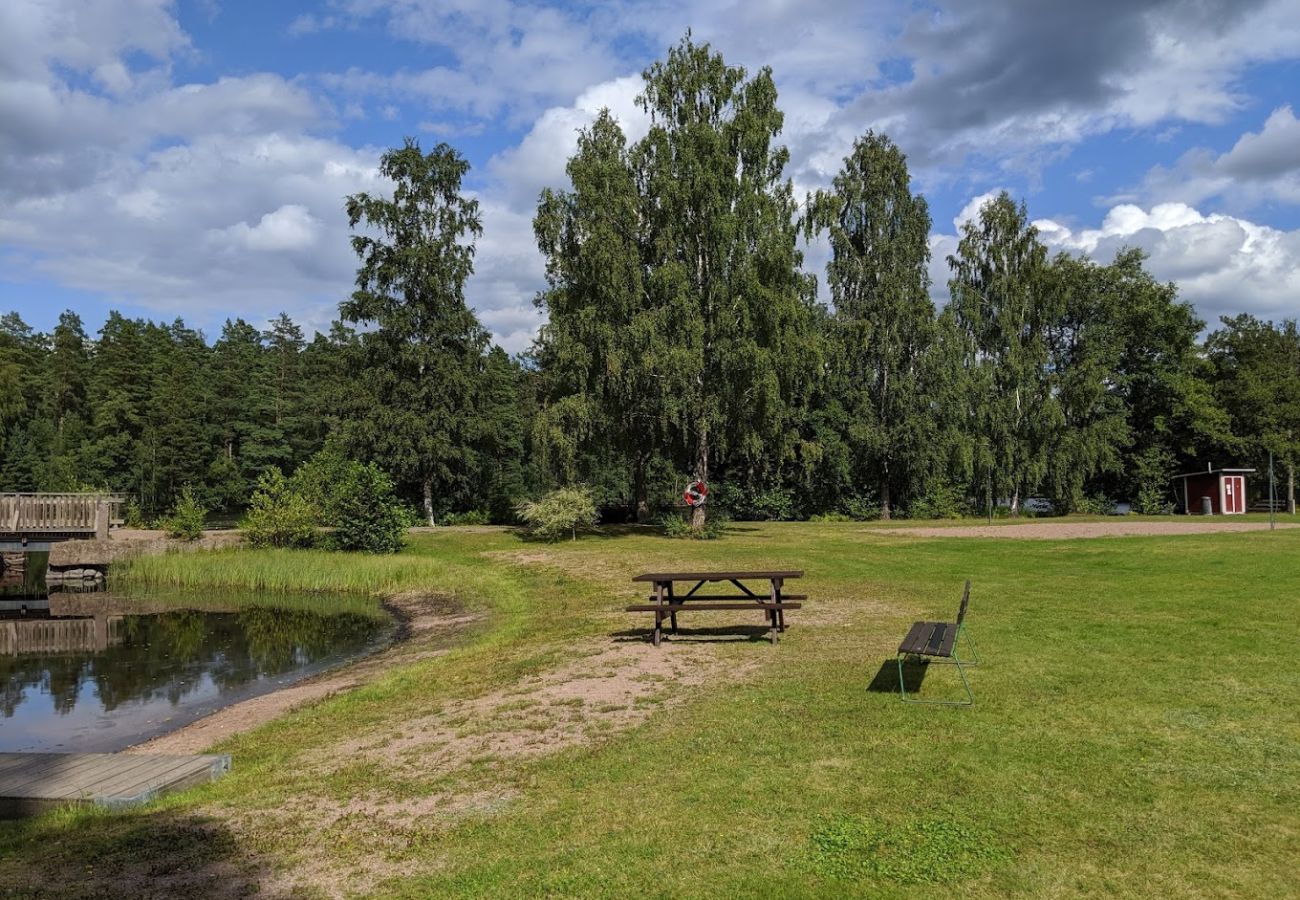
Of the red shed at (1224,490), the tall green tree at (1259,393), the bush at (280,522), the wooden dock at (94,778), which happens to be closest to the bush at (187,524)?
the bush at (280,522)

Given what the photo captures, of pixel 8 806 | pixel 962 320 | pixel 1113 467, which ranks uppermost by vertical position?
pixel 962 320

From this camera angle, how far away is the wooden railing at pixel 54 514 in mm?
27781

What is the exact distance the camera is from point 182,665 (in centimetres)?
1480

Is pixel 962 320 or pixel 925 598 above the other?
pixel 962 320

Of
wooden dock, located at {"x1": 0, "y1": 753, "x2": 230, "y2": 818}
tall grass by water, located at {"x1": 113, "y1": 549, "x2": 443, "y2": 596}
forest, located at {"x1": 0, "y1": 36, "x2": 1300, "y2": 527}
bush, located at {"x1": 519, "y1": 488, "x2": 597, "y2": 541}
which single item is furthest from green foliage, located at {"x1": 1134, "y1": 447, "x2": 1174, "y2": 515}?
wooden dock, located at {"x1": 0, "y1": 753, "x2": 230, "y2": 818}

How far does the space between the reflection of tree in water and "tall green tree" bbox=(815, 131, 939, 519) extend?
28.5 metres

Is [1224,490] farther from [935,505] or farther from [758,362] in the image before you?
[758,362]

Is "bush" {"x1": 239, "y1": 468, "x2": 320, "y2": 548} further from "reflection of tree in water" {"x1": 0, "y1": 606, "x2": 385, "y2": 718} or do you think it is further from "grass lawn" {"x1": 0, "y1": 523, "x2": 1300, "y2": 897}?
"grass lawn" {"x1": 0, "y1": 523, "x2": 1300, "y2": 897}

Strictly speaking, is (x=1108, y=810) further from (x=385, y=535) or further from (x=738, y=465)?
(x=738, y=465)

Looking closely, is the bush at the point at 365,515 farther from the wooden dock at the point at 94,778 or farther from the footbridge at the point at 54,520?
the wooden dock at the point at 94,778

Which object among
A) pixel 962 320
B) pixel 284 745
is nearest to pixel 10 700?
pixel 284 745

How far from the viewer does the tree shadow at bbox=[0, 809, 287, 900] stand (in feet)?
15.4

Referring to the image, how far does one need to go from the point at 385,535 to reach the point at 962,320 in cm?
3150

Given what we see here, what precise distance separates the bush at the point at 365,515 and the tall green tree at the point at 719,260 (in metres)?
9.53
